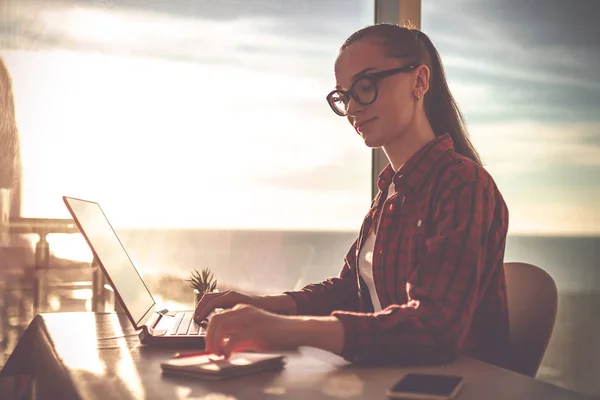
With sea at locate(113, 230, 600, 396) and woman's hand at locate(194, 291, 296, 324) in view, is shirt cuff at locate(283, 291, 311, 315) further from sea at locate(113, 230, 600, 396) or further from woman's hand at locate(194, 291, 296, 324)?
sea at locate(113, 230, 600, 396)

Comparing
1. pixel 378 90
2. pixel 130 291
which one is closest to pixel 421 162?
pixel 378 90

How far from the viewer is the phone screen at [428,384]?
0.88 metres

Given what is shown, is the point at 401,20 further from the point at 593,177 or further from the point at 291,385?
the point at 291,385

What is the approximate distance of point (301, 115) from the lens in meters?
2.91

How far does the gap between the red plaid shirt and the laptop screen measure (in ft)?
1.25

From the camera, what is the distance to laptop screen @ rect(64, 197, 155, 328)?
151 cm

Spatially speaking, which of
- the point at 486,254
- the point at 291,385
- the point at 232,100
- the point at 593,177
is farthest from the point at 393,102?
the point at 232,100

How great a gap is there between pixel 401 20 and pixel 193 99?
0.94 m

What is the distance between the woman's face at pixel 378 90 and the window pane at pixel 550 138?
2.89 ft

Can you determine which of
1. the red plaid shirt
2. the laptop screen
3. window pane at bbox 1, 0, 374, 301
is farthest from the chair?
window pane at bbox 1, 0, 374, 301

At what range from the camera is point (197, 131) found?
2.73 metres

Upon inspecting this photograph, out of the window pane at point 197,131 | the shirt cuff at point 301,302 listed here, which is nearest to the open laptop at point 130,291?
the shirt cuff at point 301,302

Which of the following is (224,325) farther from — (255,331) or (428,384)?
(428,384)

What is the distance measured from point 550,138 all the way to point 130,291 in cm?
142
